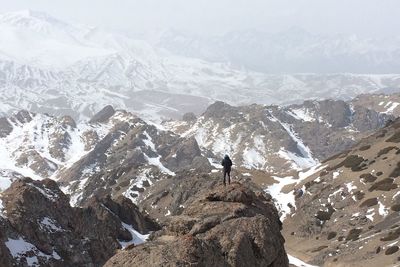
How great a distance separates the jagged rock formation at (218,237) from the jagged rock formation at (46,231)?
2357cm

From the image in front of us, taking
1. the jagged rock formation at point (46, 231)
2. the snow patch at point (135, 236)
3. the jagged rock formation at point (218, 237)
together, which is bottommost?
the snow patch at point (135, 236)

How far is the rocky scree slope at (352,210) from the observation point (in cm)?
8925

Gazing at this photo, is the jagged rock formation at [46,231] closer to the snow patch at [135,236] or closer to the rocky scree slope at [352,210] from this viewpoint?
the snow patch at [135,236]

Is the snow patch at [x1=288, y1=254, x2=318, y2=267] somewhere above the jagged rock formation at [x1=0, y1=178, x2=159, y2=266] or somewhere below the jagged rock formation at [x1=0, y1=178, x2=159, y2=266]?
below

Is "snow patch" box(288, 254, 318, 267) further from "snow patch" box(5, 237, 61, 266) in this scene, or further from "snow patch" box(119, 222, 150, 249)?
"snow patch" box(5, 237, 61, 266)

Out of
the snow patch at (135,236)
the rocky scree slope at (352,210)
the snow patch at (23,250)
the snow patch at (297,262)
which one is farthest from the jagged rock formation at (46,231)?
the rocky scree slope at (352,210)

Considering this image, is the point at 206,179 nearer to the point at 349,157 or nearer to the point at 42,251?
the point at 349,157

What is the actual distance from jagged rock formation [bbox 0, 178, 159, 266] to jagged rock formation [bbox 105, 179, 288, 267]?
2357 centimetres

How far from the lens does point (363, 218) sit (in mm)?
113562

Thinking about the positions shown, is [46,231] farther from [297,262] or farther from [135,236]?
[297,262]

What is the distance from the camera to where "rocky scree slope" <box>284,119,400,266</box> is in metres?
89.2

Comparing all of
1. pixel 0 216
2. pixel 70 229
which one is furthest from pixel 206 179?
pixel 0 216

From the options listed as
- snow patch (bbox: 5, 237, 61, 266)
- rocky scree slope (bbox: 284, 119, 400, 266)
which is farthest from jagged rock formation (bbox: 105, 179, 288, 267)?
rocky scree slope (bbox: 284, 119, 400, 266)

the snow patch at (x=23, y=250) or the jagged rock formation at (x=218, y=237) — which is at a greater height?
the jagged rock formation at (x=218, y=237)
